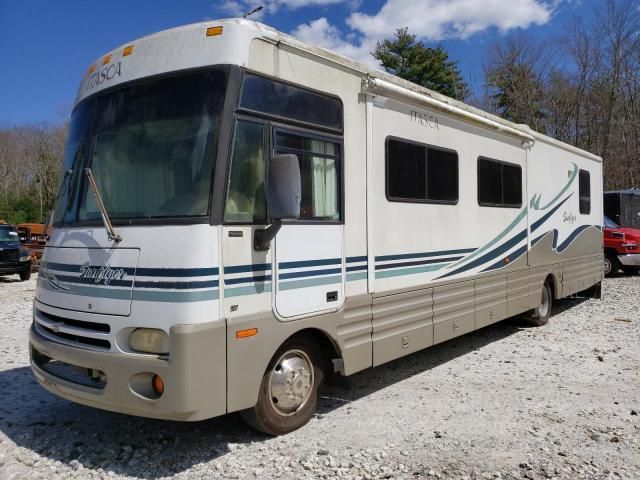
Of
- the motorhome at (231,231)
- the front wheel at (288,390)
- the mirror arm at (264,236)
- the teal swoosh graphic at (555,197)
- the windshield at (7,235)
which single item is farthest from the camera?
the windshield at (7,235)

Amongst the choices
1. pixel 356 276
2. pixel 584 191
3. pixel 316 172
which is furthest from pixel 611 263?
pixel 316 172

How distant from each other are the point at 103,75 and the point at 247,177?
1557 millimetres

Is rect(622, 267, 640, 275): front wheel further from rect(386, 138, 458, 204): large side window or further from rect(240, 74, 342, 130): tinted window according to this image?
rect(240, 74, 342, 130): tinted window

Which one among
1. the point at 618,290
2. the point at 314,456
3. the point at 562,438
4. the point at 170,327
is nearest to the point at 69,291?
the point at 170,327

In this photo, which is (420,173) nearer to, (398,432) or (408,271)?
(408,271)

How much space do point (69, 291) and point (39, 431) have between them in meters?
1.30

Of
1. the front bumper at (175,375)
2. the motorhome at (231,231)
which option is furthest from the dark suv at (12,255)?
the front bumper at (175,375)

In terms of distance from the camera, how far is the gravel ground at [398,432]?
149 inches

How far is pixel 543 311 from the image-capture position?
28.8 feet

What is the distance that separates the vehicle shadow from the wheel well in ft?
1.60

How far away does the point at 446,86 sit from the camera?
1289 inches

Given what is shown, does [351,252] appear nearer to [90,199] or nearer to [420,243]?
[420,243]

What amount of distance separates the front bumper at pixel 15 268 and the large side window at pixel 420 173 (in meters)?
13.6

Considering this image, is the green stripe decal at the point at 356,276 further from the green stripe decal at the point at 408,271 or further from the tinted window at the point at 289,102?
the tinted window at the point at 289,102
